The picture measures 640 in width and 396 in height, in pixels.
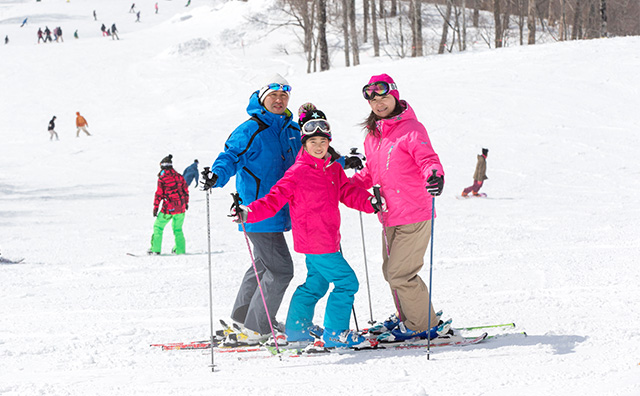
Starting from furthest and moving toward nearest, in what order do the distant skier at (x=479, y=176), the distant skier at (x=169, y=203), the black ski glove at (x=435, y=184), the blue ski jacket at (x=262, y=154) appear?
the distant skier at (x=479, y=176), the distant skier at (x=169, y=203), the blue ski jacket at (x=262, y=154), the black ski glove at (x=435, y=184)

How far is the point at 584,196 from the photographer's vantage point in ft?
42.7

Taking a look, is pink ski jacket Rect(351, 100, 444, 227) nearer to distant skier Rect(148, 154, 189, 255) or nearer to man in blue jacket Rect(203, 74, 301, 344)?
man in blue jacket Rect(203, 74, 301, 344)

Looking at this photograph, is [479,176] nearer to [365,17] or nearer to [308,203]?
[308,203]

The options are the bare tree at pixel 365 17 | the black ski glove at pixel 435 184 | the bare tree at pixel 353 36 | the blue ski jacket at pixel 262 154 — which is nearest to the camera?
the black ski glove at pixel 435 184

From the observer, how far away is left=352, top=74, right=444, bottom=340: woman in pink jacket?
4.22 meters

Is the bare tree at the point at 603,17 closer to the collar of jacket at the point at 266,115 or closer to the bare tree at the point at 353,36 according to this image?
the bare tree at the point at 353,36

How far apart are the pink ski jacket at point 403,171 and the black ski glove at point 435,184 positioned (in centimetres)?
34

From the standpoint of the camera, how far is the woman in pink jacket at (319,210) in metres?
4.16

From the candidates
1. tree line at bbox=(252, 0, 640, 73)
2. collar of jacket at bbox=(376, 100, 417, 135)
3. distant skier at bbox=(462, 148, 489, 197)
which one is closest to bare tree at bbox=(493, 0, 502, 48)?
tree line at bbox=(252, 0, 640, 73)

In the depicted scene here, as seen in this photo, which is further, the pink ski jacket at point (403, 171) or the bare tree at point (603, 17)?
the bare tree at point (603, 17)

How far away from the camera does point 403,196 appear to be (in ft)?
13.9

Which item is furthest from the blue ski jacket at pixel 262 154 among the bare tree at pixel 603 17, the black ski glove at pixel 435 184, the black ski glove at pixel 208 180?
the bare tree at pixel 603 17

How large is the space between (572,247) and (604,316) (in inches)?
128

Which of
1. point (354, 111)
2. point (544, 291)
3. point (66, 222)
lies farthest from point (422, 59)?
point (544, 291)
